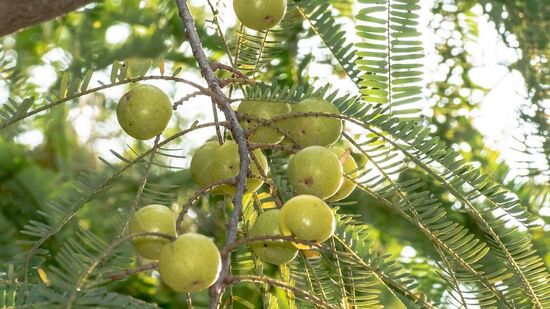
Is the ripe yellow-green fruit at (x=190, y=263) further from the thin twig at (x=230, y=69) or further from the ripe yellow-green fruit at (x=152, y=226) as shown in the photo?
the thin twig at (x=230, y=69)

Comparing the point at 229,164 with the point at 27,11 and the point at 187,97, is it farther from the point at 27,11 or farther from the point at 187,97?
the point at 27,11

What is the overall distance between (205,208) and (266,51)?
832mm

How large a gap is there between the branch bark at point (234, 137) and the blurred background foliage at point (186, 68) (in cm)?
35

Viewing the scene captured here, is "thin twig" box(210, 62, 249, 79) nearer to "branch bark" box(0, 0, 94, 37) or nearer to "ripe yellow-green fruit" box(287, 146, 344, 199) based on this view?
"ripe yellow-green fruit" box(287, 146, 344, 199)

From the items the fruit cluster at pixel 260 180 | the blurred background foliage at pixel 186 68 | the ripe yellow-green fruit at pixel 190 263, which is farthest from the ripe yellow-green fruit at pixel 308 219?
the blurred background foliage at pixel 186 68

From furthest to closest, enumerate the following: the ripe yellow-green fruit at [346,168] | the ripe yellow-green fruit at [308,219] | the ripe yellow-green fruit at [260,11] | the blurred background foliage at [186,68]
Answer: the blurred background foliage at [186,68] → the ripe yellow-green fruit at [260,11] → the ripe yellow-green fruit at [346,168] → the ripe yellow-green fruit at [308,219]

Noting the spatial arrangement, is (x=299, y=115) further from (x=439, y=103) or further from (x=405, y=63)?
(x=439, y=103)

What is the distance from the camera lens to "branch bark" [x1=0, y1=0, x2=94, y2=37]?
61.7 inches

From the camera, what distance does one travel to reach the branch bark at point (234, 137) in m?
1.02

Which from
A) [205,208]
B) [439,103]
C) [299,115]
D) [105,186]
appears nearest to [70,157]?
[205,208]

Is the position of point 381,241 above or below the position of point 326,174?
above

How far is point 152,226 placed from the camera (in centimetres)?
117

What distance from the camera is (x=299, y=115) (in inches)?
50.5

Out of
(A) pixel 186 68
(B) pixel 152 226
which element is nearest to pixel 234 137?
(B) pixel 152 226
